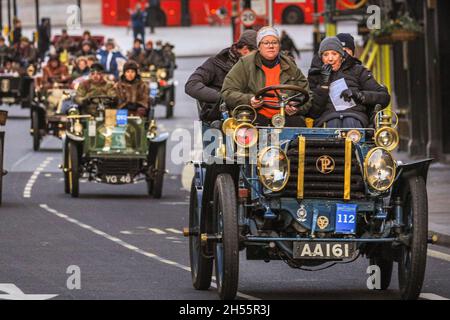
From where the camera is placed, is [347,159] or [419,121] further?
[419,121]

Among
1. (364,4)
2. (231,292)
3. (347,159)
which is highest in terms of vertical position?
(364,4)

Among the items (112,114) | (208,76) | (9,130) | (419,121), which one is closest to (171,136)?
(9,130)

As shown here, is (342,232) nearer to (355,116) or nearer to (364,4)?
(355,116)

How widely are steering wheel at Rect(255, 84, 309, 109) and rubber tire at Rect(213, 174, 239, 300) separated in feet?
2.68

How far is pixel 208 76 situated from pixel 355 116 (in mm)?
2047

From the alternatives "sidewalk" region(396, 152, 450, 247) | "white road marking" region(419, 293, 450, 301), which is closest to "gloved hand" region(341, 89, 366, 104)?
"white road marking" region(419, 293, 450, 301)

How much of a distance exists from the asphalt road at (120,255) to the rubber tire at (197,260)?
0.13 metres

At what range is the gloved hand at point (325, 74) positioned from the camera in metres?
14.9

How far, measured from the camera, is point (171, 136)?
1647 inches

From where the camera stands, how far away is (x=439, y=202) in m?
24.1

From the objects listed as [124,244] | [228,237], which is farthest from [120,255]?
[228,237]

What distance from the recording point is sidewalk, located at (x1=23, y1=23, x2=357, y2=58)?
7119cm

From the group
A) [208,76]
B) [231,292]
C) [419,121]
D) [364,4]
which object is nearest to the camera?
[231,292]

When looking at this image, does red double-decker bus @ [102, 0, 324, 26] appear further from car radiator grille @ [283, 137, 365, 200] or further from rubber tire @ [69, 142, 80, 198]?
car radiator grille @ [283, 137, 365, 200]
